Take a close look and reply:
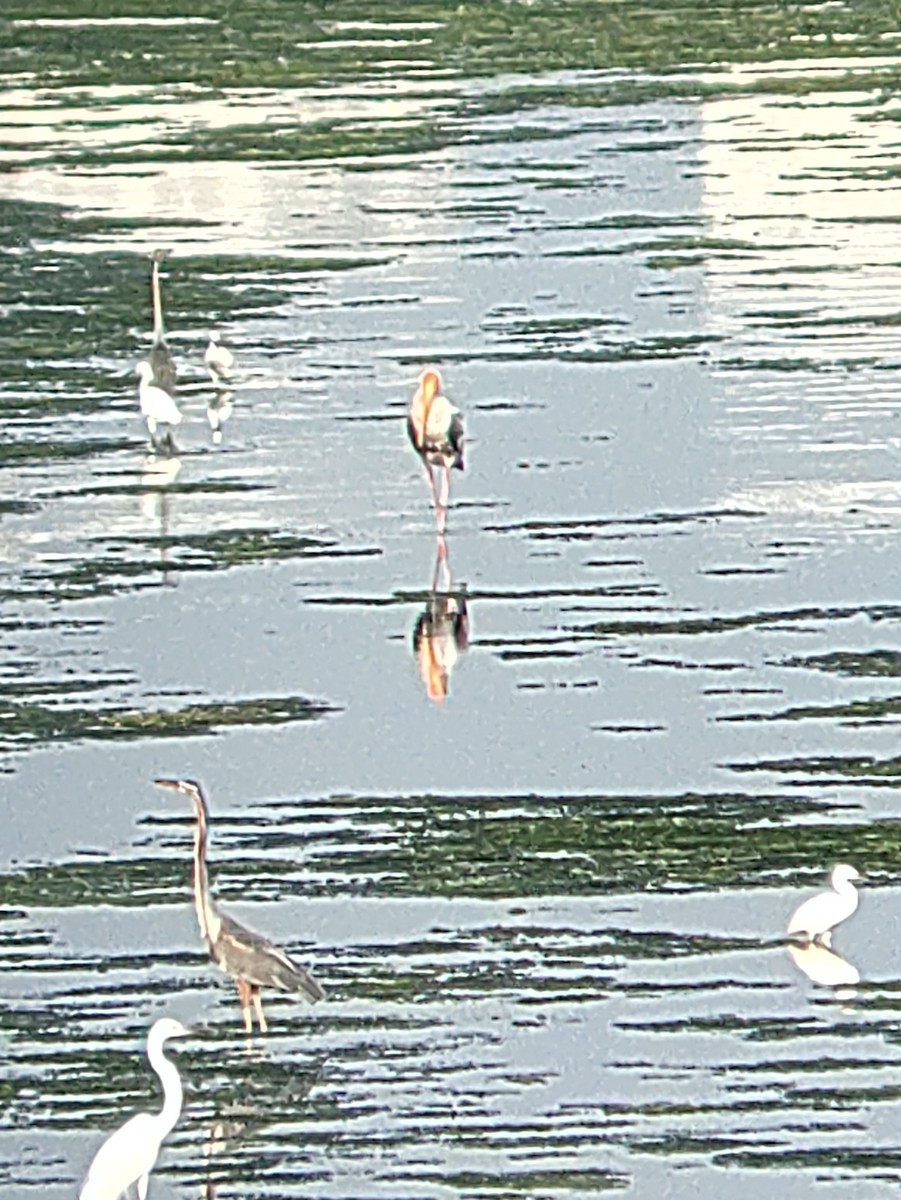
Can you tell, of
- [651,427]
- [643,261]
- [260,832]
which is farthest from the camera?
[643,261]

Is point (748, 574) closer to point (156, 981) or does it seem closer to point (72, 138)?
point (156, 981)

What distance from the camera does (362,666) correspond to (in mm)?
15938

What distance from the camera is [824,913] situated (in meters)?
12.4

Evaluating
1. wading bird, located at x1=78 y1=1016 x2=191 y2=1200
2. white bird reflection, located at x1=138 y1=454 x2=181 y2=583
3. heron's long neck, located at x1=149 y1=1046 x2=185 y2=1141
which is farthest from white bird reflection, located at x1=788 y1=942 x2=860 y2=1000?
white bird reflection, located at x1=138 y1=454 x2=181 y2=583

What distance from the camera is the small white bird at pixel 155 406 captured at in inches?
779

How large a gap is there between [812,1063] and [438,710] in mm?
4129

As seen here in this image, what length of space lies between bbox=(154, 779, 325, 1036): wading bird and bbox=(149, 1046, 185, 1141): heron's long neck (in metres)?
1.19

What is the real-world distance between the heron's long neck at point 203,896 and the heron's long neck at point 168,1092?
1374 millimetres

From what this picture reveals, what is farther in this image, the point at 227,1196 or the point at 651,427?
the point at 651,427

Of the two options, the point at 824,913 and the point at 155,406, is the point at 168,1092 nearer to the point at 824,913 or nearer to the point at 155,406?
the point at 824,913

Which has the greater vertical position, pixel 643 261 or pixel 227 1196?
pixel 643 261

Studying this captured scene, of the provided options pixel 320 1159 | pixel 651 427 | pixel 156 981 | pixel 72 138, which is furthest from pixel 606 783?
pixel 72 138

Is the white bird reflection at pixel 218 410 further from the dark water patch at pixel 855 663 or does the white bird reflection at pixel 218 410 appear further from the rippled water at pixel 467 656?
the dark water patch at pixel 855 663

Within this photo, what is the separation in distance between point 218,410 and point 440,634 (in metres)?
4.78
